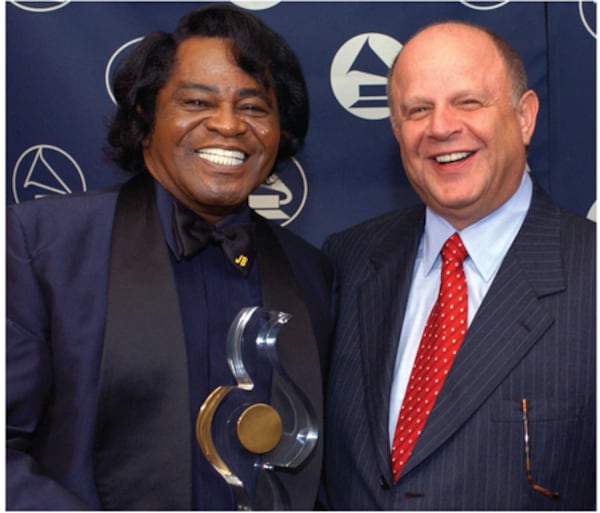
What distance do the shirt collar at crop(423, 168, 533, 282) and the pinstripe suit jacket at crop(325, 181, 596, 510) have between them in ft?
0.14

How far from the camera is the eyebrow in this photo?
6.56 ft

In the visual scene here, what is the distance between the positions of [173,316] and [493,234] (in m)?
0.79

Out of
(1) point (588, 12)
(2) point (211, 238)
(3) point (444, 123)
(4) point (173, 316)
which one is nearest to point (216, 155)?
(2) point (211, 238)

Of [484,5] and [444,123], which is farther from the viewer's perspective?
[484,5]

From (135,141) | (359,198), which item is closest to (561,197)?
(359,198)

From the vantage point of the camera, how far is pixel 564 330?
6.10 feet

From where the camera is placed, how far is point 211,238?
2047 millimetres

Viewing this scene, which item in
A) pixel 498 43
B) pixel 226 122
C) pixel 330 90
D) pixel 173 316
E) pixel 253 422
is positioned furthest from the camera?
pixel 330 90

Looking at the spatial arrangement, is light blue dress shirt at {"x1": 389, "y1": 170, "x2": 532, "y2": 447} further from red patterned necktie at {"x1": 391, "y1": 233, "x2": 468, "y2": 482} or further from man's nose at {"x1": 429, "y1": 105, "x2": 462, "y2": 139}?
man's nose at {"x1": 429, "y1": 105, "x2": 462, "y2": 139}

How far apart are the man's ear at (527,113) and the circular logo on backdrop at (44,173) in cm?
141

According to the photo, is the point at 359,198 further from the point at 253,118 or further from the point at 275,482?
the point at 275,482

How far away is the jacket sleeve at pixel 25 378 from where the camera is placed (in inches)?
65.9

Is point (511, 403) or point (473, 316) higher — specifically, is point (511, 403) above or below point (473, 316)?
below

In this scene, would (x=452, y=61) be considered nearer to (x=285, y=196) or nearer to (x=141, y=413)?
(x=285, y=196)
